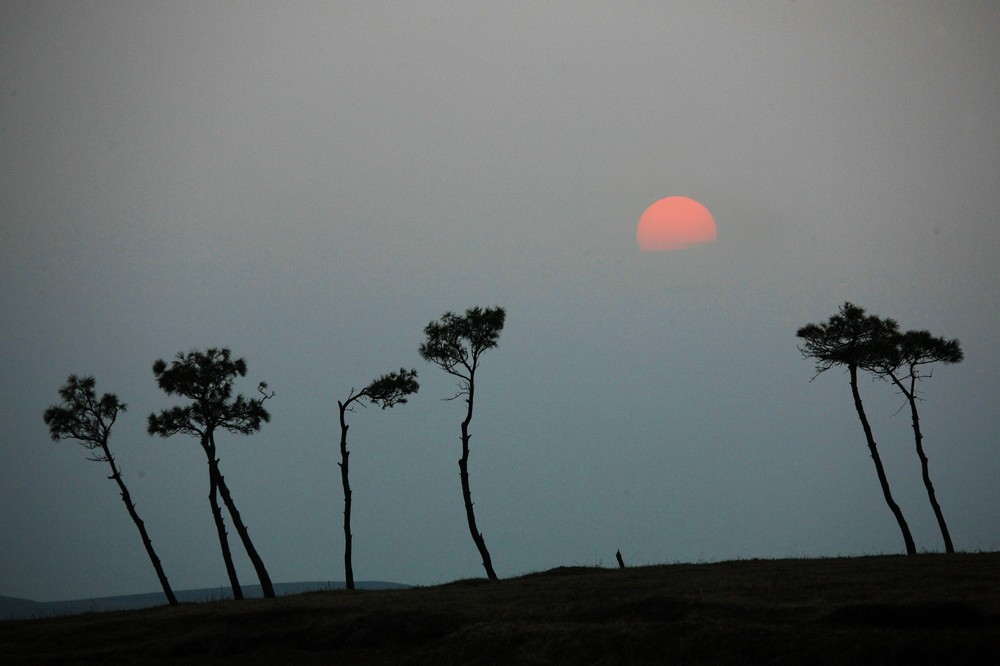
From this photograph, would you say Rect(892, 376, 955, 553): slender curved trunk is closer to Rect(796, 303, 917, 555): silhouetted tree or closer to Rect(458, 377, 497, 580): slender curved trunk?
Rect(796, 303, 917, 555): silhouetted tree

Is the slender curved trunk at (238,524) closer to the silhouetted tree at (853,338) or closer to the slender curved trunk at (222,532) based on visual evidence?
the slender curved trunk at (222,532)

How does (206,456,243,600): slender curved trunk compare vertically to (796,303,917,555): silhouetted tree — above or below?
below

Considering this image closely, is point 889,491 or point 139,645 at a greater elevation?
point 889,491

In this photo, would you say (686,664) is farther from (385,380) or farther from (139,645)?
(385,380)

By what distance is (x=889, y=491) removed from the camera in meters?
46.2

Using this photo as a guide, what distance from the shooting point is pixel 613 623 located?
22.9 meters

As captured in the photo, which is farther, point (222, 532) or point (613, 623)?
point (222, 532)

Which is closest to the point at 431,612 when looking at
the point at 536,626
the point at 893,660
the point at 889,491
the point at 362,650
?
the point at 362,650

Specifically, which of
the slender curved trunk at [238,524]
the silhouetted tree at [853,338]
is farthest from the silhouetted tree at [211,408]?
the silhouetted tree at [853,338]

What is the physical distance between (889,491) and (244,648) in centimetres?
3681

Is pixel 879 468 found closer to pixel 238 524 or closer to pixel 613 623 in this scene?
pixel 613 623

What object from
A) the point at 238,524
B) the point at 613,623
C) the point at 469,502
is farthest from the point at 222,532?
the point at 613,623

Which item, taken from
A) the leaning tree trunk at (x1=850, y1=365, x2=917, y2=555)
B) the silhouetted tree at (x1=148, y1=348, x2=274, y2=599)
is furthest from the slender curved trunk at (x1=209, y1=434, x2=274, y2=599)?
the leaning tree trunk at (x1=850, y1=365, x2=917, y2=555)

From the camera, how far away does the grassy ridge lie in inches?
749
